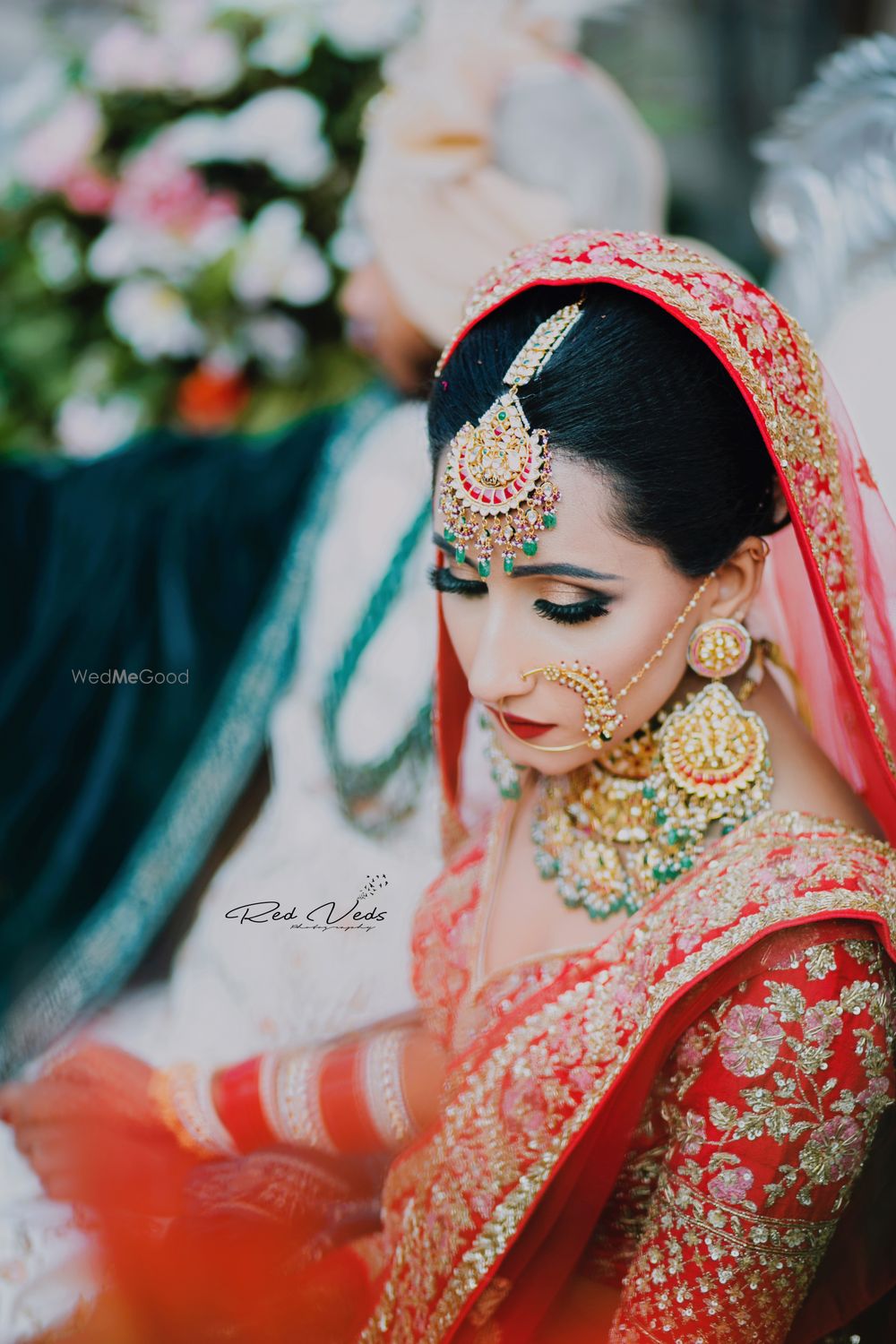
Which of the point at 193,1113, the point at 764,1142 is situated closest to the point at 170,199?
the point at 193,1113

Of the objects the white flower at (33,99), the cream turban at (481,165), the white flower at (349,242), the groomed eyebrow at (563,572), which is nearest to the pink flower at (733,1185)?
the groomed eyebrow at (563,572)

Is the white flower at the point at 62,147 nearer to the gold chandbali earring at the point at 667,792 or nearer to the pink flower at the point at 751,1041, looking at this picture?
the gold chandbali earring at the point at 667,792

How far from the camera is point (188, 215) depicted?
2297mm

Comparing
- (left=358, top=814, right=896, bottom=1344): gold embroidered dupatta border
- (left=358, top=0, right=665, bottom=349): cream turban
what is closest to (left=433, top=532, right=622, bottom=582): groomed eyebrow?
(left=358, top=814, right=896, bottom=1344): gold embroidered dupatta border

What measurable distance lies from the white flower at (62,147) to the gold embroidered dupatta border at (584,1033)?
2015 mm

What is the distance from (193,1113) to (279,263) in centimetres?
165

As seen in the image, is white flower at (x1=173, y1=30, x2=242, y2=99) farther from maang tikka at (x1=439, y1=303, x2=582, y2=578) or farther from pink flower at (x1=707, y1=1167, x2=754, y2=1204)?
pink flower at (x1=707, y1=1167, x2=754, y2=1204)

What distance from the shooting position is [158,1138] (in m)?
1.19

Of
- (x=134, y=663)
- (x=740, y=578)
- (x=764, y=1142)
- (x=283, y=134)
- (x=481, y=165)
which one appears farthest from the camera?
(x=283, y=134)

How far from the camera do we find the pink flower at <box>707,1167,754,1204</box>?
857 millimetres

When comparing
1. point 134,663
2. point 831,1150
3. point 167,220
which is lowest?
point 134,663

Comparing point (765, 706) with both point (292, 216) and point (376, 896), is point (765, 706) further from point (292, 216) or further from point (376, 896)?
point (292, 216)

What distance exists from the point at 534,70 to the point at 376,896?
1.36 metres

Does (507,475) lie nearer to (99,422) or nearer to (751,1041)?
(751,1041)
